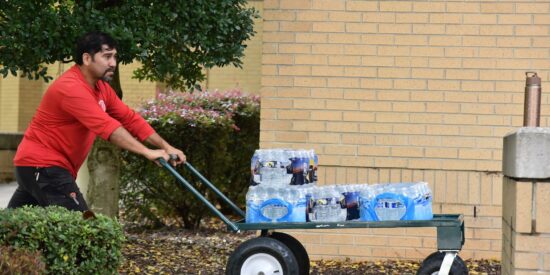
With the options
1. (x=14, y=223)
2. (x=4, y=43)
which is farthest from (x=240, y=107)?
(x=14, y=223)

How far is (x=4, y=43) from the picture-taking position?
7.91 metres

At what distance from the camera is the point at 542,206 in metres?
5.41

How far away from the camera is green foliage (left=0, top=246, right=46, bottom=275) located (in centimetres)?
482

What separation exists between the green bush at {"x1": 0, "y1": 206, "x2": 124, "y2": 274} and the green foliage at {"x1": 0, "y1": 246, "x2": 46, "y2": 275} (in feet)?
0.83

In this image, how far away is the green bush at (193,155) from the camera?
10867 mm

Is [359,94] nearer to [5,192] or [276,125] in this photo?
[276,125]

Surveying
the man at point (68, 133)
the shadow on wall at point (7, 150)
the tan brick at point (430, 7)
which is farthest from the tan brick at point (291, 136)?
the shadow on wall at point (7, 150)

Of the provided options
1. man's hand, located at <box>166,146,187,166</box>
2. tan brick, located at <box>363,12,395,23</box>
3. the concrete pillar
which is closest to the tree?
tan brick, located at <box>363,12,395,23</box>

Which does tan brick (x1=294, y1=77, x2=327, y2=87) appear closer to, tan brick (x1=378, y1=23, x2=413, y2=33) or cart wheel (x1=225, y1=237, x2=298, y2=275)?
tan brick (x1=378, y1=23, x2=413, y2=33)

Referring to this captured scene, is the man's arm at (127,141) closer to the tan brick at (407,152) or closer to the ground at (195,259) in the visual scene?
the ground at (195,259)

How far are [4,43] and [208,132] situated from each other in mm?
3469

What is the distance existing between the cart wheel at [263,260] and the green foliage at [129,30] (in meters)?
2.16

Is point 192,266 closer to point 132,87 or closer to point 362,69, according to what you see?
point 362,69

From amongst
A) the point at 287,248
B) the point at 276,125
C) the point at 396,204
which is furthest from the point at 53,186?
the point at 276,125
